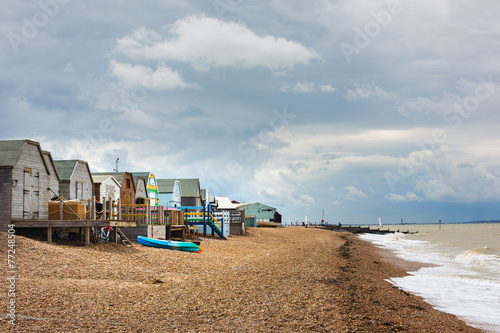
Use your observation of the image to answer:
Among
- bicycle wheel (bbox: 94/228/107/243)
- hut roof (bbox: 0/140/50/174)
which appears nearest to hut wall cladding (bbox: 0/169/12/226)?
hut roof (bbox: 0/140/50/174)

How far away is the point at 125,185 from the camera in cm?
3872

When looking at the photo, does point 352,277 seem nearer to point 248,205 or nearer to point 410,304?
point 410,304

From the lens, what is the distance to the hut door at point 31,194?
21.7 metres

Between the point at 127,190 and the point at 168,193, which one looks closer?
the point at 127,190

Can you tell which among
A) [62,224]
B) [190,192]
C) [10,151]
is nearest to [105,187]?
[10,151]

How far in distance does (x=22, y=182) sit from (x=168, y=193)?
98.7 feet

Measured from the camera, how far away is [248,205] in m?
90.5

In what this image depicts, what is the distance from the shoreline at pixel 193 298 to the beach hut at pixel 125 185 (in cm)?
1853

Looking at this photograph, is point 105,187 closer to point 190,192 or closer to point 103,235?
point 103,235

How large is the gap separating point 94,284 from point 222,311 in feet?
15.2

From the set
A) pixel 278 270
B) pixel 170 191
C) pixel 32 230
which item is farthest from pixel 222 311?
pixel 170 191

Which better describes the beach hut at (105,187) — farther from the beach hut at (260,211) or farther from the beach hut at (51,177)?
the beach hut at (260,211)

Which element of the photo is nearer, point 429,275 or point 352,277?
point 352,277

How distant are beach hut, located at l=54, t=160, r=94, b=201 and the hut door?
465 centimetres
